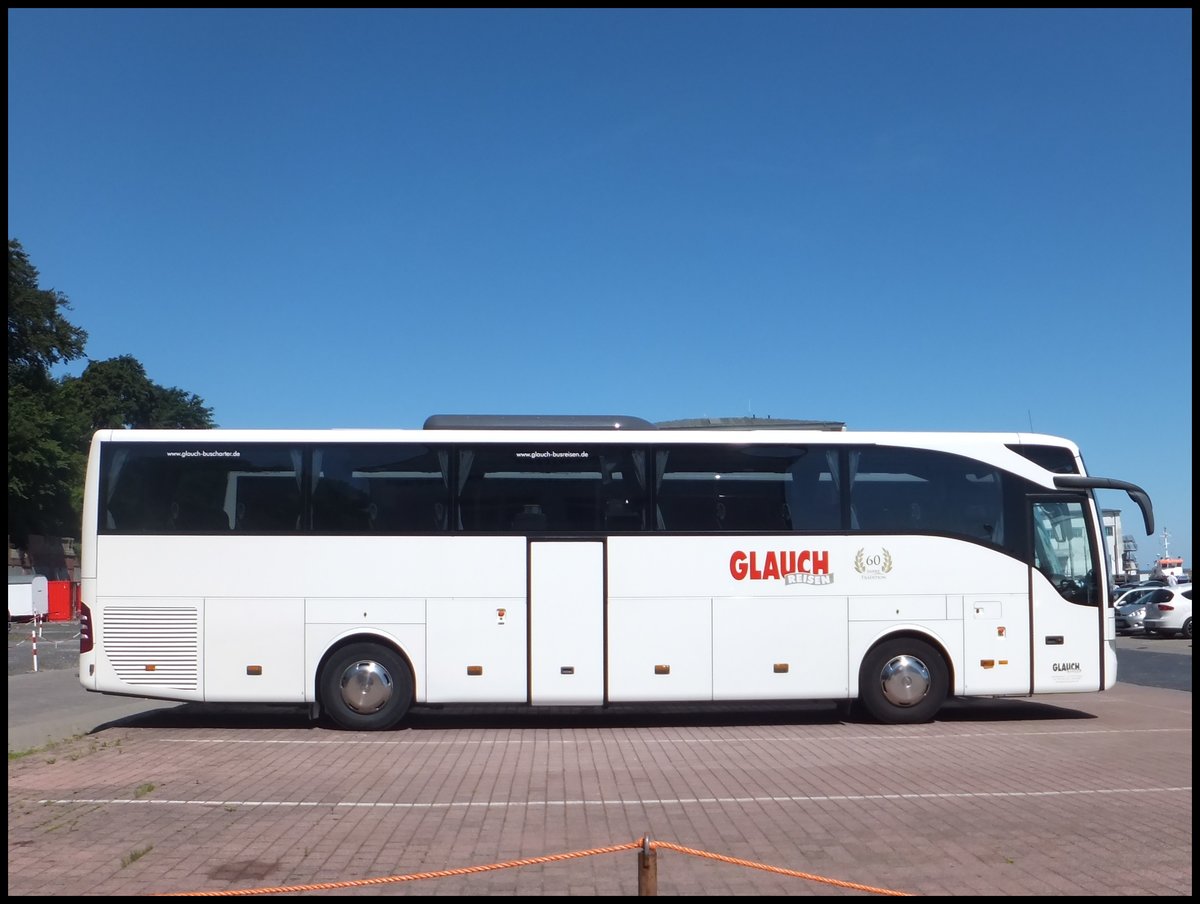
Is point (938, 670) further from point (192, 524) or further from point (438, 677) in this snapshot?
point (192, 524)

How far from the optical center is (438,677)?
44.9 feet

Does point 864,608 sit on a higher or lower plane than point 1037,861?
higher

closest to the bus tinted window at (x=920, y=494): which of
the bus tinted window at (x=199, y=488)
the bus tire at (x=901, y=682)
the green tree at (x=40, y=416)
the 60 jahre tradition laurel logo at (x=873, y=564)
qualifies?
the 60 jahre tradition laurel logo at (x=873, y=564)

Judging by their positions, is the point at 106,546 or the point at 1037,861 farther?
the point at 106,546

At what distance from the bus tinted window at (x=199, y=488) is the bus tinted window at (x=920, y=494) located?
22.3ft

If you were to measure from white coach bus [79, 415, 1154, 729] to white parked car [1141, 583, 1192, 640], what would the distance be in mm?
22479

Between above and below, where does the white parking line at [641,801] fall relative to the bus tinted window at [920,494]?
below

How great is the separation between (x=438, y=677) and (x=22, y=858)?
661 cm

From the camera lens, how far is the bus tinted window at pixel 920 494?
14.0m

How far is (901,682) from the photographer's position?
553 inches

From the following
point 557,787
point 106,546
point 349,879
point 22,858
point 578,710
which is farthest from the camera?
point 578,710

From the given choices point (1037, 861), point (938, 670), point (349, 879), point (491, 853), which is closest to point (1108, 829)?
point (1037, 861)

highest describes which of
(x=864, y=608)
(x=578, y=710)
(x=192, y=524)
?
(x=192, y=524)

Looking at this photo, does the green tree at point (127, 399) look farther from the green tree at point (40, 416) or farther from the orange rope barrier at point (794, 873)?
the orange rope barrier at point (794, 873)
